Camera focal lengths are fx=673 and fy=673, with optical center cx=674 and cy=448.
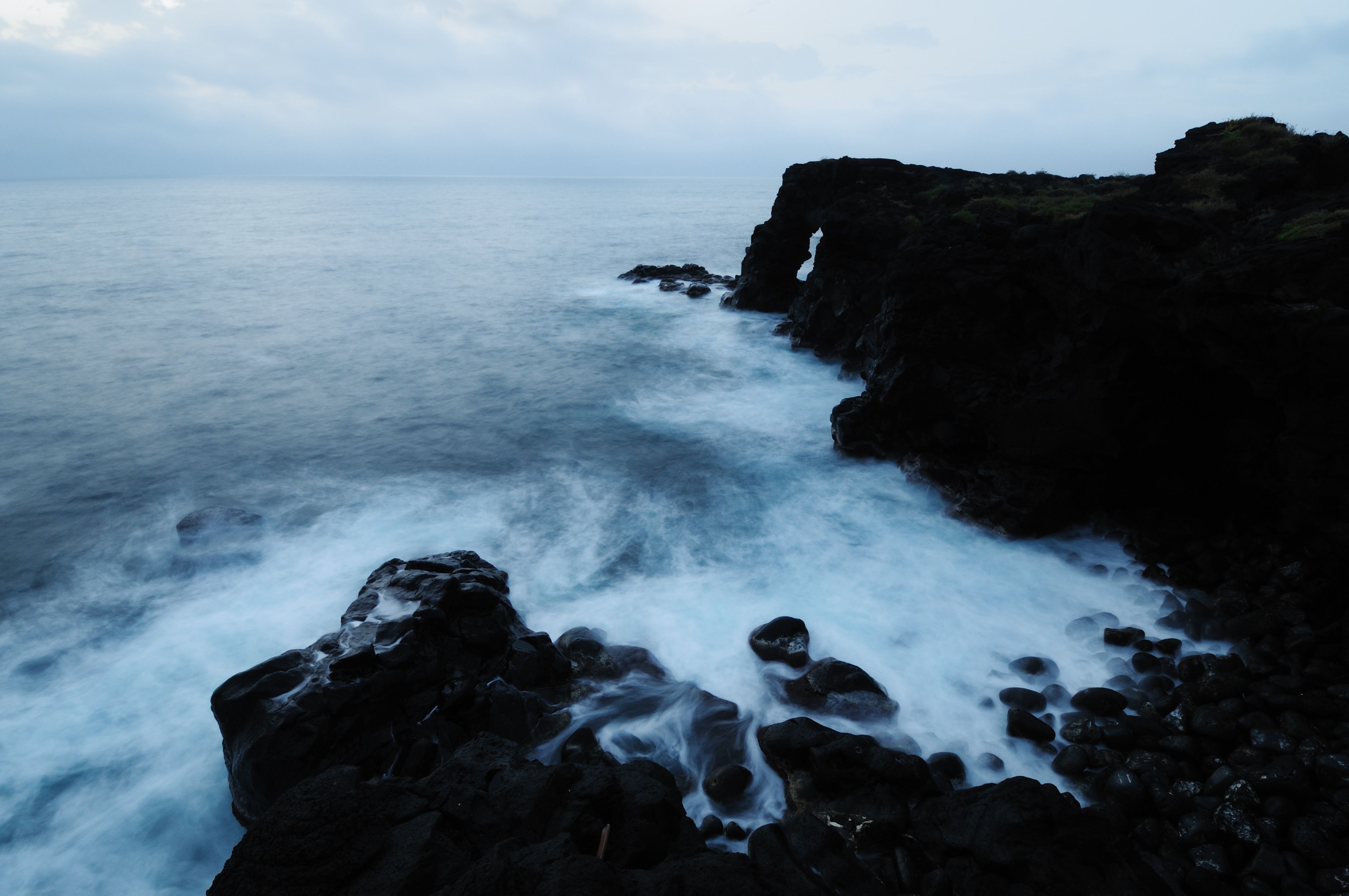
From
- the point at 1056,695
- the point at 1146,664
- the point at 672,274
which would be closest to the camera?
the point at 1056,695

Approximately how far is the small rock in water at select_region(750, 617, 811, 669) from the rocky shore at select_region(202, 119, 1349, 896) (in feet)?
0.18

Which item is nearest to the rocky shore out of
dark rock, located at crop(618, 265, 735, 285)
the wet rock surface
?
the wet rock surface

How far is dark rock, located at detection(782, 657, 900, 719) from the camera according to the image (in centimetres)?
1041

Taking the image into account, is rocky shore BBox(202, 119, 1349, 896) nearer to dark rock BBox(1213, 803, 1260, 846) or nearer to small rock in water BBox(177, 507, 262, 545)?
dark rock BBox(1213, 803, 1260, 846)

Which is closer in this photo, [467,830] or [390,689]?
[467,830]

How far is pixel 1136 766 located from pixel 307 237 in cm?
9126

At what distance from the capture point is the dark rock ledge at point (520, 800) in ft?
19.3

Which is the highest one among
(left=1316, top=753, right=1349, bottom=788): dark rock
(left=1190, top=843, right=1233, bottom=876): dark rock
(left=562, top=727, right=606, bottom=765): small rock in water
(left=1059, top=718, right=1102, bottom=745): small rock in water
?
(left=1316, top=753, right=1349, bottom=788): dark rock

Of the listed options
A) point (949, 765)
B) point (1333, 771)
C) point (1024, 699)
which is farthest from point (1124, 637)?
point (949, 765)

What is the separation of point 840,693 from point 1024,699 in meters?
2.74

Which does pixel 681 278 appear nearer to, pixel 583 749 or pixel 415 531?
pixel 415 531

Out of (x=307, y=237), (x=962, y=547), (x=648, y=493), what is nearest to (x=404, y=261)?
(x=307, y=237)

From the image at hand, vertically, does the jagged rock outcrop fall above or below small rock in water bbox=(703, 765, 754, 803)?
above

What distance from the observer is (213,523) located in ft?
54.2
